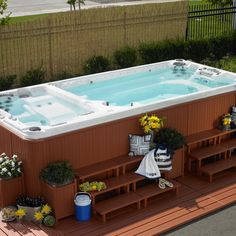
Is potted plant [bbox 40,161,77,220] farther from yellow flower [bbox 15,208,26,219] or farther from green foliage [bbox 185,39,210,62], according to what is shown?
green foliage [bbox 185,39,210,62]

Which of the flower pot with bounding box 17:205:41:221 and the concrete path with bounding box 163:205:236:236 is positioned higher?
the flower pot with bounding box 17:205:41:221

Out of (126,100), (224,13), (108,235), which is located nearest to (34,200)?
(108,235)

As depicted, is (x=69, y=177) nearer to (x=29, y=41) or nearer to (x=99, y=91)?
(x=99, y=91)

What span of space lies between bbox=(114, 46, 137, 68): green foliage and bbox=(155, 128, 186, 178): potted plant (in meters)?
4.96

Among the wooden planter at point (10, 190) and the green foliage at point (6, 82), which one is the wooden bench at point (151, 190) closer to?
the wooden planter at point (10, 190)

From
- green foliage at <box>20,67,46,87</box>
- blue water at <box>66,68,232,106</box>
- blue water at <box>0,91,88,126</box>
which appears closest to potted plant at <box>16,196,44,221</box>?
blue water at <box>0,91,88,126</box>

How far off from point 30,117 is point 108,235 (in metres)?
2.35

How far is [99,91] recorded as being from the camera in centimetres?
830

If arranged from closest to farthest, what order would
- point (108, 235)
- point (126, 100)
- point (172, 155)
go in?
1. point (108, 235)
2. point (172, 155)
3. point (126, 100)

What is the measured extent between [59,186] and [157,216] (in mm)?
1226

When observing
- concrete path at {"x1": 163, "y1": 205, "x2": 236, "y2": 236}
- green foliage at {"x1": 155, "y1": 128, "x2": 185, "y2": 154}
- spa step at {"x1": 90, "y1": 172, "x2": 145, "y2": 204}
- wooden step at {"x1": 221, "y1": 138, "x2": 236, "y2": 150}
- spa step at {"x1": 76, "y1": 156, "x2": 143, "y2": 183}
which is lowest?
concrete path at {"x1": 163, "y1": 205, "x2": 236, "y2": 236}

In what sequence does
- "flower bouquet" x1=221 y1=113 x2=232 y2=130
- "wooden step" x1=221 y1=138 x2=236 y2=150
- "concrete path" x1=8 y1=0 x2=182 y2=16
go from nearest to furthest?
1. "wooden step" x1=221 y1=138 x2=236 y2=150
2. "flower bouquet" x1=221 y1=113 x2=232 y2=130
3. "concrete path" x1=8 y1=0 x2=182 y2=16

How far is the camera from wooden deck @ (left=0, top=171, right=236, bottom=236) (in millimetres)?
5727

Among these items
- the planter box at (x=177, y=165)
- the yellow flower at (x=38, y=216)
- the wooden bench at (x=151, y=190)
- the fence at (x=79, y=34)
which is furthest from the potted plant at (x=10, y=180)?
the fence at (x=79, y=34)
